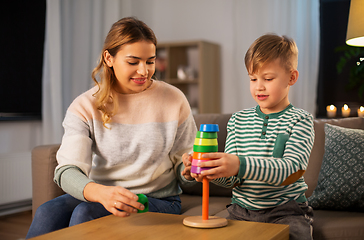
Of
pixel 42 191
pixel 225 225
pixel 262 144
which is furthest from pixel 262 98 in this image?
pixel 42 191

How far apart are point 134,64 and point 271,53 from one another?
0.53m

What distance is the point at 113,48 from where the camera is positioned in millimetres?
1549

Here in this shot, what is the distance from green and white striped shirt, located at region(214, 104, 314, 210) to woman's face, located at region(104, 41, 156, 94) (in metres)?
0.40

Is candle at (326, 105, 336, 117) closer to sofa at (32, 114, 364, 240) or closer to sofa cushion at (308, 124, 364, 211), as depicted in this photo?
sofa at (32, 114, 364, 240)

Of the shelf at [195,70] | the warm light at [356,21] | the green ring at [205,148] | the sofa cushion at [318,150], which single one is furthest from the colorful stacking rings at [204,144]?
the shelf at [195,70]

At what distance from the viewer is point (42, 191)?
181 centimetres

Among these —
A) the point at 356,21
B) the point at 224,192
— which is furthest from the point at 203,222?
the point at 356,21

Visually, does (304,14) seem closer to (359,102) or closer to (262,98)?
(359,102)

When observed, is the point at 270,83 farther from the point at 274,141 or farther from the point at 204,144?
the point at 204,144

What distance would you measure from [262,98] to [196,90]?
314 centimetres

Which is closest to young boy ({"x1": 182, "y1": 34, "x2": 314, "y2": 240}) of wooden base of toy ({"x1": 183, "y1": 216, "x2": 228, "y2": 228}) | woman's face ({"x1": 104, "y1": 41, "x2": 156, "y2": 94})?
wooden base of toy ({"x1": 183, "y1": 216, "x2": 228, "y2": 228})

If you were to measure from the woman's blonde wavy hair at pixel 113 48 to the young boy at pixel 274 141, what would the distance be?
46 cm

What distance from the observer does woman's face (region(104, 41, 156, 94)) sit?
1496 mm

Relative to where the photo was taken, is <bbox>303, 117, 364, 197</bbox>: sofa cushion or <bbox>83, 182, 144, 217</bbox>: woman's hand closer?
<bbox>83, 182, 144, 217</bbox>: woman's hand
